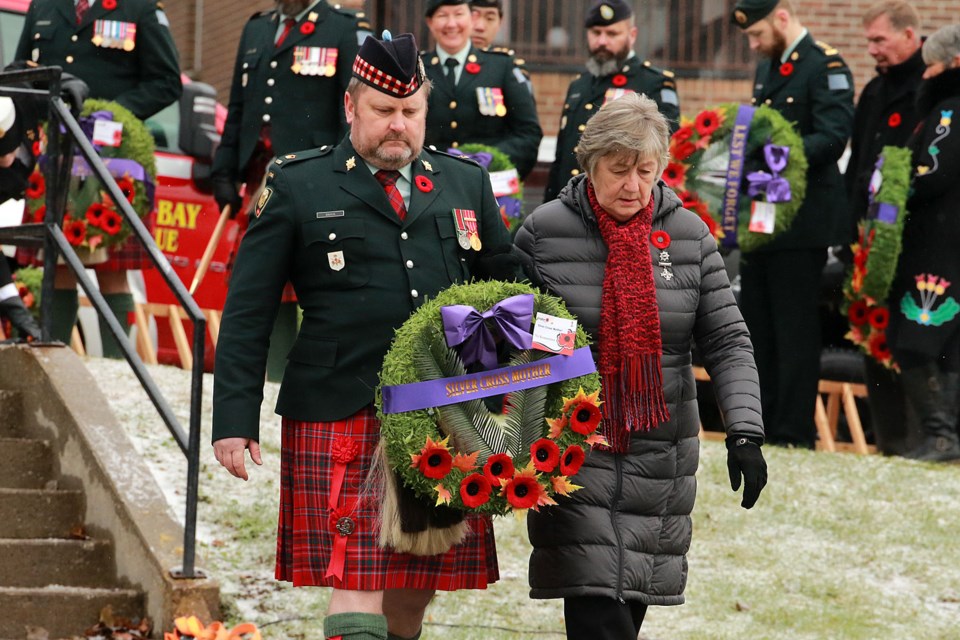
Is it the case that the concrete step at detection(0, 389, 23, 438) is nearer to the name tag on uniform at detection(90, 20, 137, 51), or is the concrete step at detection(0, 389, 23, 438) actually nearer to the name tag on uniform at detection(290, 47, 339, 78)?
the name tag on uniform at detection(290, 47, 339, 78)

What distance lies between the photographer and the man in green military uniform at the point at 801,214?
9.55 meters

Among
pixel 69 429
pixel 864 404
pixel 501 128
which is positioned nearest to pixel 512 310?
pixel 69 429

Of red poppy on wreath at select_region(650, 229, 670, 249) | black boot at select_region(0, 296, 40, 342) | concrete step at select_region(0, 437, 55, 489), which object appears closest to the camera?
red poppy on wreath at select_region(650, 229, 670, 249)

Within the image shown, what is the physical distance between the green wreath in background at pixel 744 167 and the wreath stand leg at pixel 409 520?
186 inches

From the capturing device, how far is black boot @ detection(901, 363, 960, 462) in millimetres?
9414

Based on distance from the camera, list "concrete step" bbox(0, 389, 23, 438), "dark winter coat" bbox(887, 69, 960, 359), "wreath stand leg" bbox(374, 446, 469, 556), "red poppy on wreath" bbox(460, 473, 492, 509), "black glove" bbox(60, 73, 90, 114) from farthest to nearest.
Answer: "dark winter coat" bbox(887, 69, 960, 359) < "black glove" bbox(60, 73, 90, 114) < "concrete step" bbox(0, 389, 23, 438) < "wreath stand leg" bbox(374, 446, 469, 556) < "red poppy on wreath" bbox(460, 473, 492, 509)

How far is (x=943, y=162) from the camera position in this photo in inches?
366

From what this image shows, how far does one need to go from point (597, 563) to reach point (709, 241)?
1.04 meters

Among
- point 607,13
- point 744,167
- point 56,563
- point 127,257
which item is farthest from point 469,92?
point 56,563

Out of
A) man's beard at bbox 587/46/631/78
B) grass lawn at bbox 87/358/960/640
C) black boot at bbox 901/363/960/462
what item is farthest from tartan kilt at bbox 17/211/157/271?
black boot at bbox 901/363/960/462

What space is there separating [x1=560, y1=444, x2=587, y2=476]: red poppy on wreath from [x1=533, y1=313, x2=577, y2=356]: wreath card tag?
0.86ft

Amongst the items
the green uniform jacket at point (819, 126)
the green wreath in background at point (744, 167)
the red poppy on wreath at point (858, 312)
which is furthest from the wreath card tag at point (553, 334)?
the red poppy on wreath at point (858, 312)

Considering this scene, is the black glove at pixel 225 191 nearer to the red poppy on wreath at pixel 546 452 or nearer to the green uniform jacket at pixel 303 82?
the green uniform jacket at pixel 303 82

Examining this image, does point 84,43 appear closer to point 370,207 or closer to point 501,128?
point 501,128
